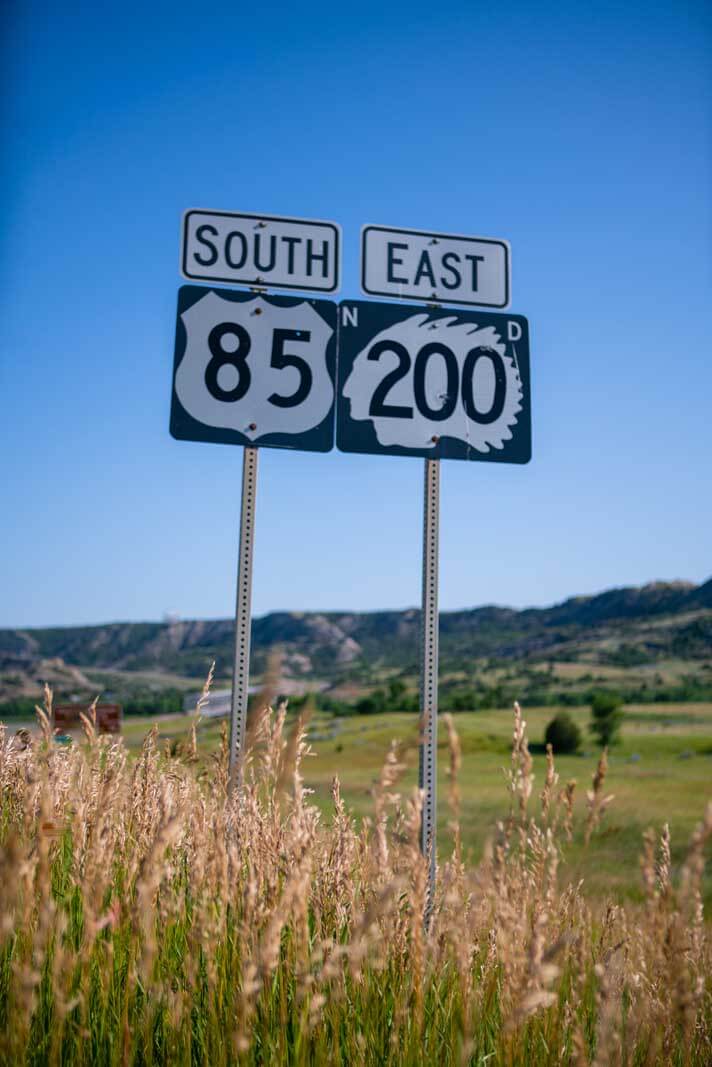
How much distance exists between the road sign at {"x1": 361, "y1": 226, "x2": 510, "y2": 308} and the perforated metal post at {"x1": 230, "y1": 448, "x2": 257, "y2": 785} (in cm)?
129

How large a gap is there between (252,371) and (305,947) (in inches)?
125

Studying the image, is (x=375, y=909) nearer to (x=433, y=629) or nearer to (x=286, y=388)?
(x=433, y=629)

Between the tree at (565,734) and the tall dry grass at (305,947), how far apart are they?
13.2 m

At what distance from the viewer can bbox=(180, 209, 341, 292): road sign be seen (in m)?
4.80

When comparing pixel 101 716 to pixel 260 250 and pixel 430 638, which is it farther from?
pixel 260 250

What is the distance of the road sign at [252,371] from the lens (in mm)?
4621

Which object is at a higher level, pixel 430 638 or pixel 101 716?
pixel 430 638

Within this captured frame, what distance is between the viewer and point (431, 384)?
15.8ft

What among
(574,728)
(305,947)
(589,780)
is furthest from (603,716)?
(305,947)

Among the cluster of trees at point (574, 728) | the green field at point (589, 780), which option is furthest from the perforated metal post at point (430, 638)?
the cluster of trees at point (574, 728)

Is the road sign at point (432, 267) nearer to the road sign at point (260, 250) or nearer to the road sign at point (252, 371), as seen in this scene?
the road sign at point (260, 250)

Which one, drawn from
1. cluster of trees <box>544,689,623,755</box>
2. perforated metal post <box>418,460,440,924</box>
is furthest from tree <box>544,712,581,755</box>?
perforated metal post <box>418,460,440,924</box>

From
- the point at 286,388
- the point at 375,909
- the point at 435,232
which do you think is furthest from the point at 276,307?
the point at 375,909

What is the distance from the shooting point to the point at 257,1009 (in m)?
2.76
